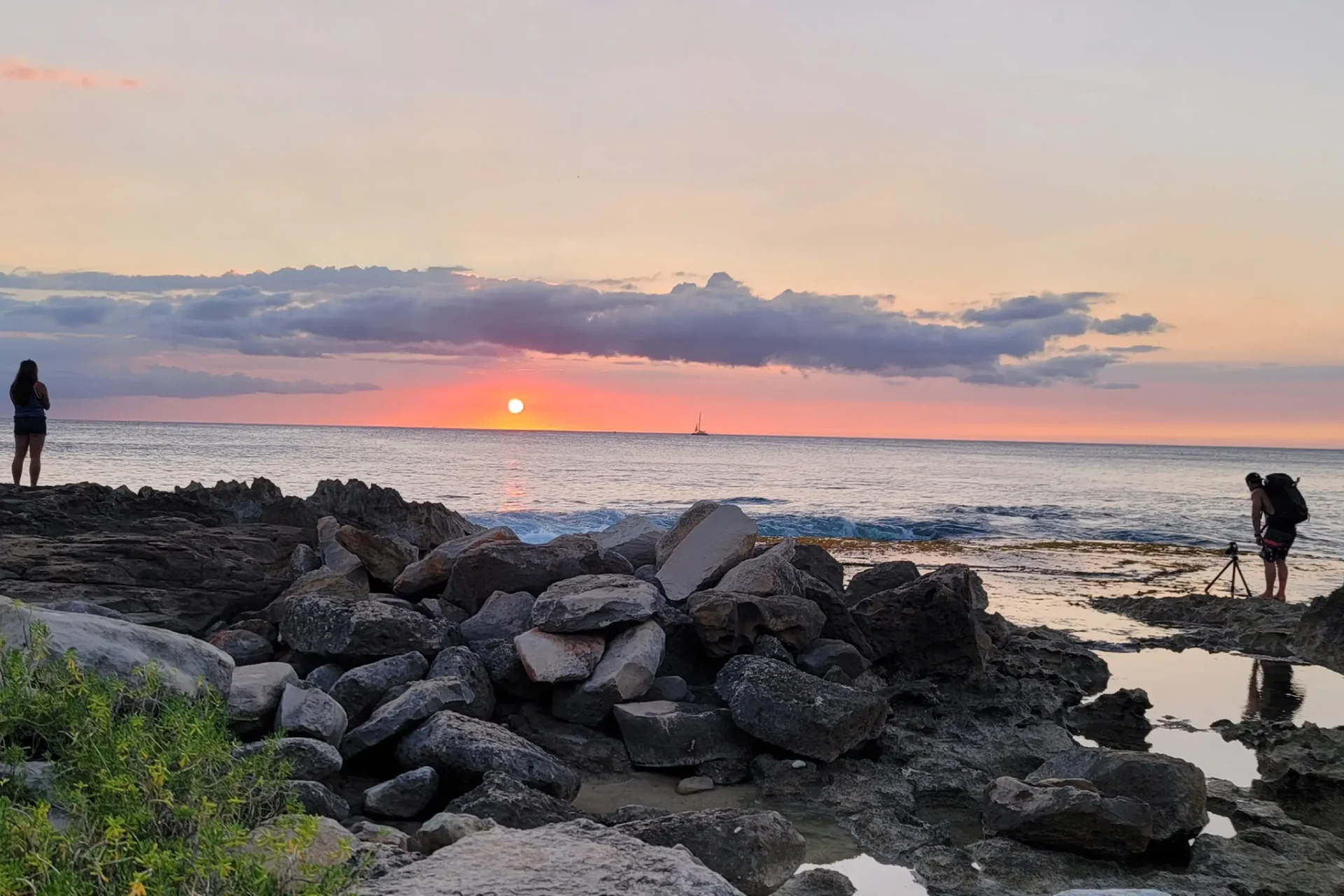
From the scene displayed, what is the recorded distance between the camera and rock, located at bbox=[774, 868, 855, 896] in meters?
4.90

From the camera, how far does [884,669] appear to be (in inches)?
366

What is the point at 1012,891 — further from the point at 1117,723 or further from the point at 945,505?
the point at 945,505

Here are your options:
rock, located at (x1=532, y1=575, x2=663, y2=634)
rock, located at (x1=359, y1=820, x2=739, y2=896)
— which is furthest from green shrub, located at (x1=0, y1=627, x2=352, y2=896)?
rock, located at (x1=532, y1=575, x2=663, y2=634)

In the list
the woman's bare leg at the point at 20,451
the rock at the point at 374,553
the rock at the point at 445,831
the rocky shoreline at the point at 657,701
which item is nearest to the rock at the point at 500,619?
the rocky shoreline at the point at 657,701

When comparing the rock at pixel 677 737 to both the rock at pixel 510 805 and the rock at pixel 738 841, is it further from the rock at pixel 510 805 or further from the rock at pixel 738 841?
the rock at pixel 738 841

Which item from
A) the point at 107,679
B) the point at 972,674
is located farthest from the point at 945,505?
the point at 107,679

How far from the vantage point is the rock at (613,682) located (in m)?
7.38

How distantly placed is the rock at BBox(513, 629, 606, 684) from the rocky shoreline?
0.02 m

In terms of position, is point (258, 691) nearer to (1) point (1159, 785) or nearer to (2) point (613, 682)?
(2) point (613, 682)

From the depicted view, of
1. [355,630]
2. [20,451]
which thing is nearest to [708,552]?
[355,630]

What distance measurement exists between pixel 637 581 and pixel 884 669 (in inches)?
102

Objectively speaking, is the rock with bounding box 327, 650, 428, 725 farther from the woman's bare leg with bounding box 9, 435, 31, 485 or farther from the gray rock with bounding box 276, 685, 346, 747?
the woman's bare leg with bounding box 9, 435, 31, 485

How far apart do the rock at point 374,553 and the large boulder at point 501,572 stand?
0.79 metres

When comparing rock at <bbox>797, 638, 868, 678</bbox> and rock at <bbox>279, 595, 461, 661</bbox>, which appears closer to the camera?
rock at <bbox>279, 595, 461, 661</bbox>
